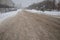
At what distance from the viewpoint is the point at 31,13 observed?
169cm

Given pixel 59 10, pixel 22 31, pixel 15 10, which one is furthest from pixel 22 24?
pixel 59 10

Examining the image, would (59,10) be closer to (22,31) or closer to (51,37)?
(51,37)

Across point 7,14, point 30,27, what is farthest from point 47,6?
point 7,14

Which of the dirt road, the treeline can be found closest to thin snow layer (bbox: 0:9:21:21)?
the dirt road

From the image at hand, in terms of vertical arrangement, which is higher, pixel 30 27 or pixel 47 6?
pixel 47 6

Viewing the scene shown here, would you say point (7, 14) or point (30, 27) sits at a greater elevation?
point (7, 14)

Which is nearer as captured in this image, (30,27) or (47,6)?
(30,27)

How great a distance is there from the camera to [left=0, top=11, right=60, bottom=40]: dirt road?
144cm

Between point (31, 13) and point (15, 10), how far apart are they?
0.73 feet

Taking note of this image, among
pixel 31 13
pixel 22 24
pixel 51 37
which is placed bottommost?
pixel 51 37

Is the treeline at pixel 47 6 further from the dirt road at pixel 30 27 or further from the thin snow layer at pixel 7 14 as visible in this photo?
the thin snow layer at pixel 7 14

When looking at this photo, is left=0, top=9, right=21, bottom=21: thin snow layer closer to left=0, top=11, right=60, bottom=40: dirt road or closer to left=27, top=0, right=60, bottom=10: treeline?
left=0, top=11, right=60, bottom=40: dirt road

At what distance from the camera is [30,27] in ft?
5.12

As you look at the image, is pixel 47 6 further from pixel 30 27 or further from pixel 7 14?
pixel 7 14
